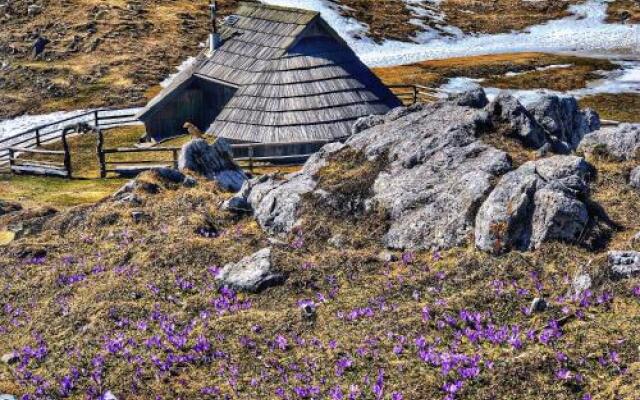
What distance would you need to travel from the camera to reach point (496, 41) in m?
80.9

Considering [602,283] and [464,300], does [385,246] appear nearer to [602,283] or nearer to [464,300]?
[464,300]

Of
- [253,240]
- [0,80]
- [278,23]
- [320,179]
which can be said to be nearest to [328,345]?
[253,240]

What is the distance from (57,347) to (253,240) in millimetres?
4779

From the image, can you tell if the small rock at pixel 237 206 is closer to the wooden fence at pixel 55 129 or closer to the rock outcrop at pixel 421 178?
the rock outcrop at pixel 421 178

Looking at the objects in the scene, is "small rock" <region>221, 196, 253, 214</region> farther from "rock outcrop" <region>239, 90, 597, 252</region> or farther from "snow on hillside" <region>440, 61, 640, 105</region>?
"snow on hillside" <region>440, 61, 640, 105</region>

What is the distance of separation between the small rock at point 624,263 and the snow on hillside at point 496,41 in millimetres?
56706

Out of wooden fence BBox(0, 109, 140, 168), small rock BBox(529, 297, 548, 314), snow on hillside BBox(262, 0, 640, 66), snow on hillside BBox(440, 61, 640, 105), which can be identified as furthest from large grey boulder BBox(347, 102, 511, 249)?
snow on hillside BBox(262, 0, 640, 66)

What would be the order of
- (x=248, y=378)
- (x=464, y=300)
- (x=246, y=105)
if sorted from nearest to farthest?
(x=248, y=378) < (x=464, y=300) < (x=246, y=105)

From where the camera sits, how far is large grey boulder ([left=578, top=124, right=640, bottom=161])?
16.8 meters

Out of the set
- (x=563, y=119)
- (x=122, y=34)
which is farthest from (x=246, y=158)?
(x=122, y=34)

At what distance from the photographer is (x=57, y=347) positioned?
42.9 ft

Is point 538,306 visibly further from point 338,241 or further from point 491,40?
point 491,40

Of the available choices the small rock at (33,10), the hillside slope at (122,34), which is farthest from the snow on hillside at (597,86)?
the small rock at (33,10)

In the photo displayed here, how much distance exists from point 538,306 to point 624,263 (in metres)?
1.66
